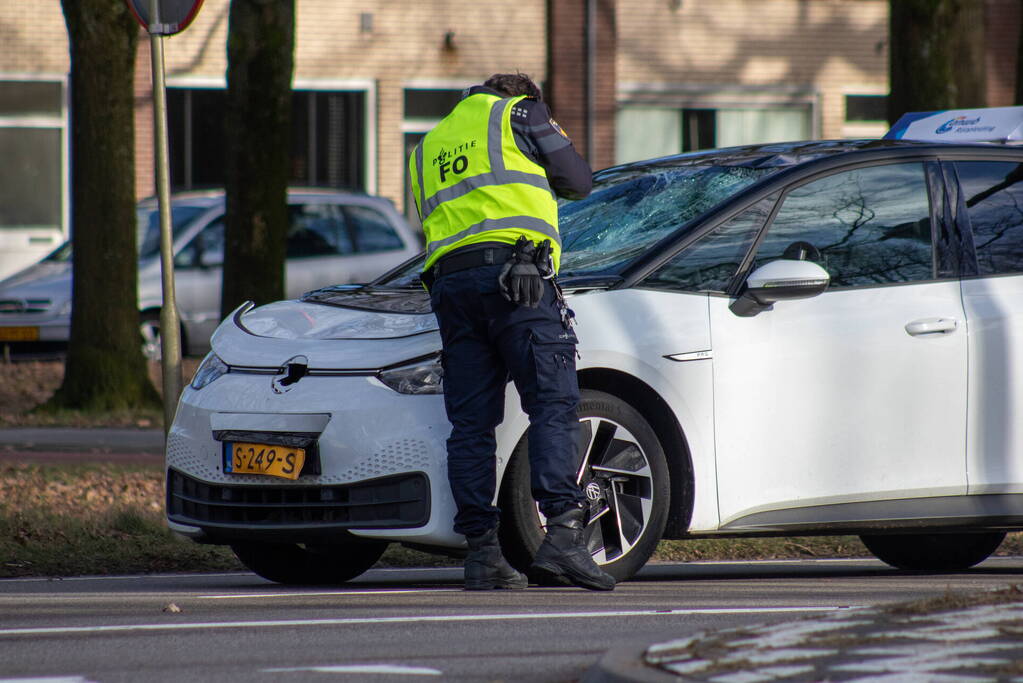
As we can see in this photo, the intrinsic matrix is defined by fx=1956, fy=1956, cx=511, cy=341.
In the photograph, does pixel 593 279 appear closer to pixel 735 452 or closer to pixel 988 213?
pixel 735 452

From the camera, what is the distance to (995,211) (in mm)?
7449

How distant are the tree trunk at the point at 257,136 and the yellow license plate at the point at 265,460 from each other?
611 centimetres

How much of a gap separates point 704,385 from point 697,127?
19780 mm

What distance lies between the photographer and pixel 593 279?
673cm

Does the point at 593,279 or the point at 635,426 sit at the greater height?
the point at 593,279

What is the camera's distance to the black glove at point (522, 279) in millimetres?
6316

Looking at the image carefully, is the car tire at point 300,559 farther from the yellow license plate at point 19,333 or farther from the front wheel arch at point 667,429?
the yellow license plate at point 19,333

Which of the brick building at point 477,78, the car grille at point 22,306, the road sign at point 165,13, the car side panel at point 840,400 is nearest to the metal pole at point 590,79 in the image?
the brick building at point 477,78


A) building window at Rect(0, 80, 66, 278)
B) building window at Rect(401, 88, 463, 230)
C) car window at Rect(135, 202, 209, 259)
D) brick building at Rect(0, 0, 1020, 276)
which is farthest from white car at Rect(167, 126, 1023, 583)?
building window at Rect(401, 88, 463, 230)

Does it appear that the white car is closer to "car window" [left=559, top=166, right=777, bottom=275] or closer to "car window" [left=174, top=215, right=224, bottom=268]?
"car window" [left=559, top=166, right=777, bottom=275]

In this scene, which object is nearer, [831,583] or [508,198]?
[508,198]

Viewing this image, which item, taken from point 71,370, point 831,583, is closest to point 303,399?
point 831,583

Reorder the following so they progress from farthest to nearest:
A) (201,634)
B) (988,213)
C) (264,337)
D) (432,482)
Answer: (988,213) → (264,337) → (432,482) → (201,634)

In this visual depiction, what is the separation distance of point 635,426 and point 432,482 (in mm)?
728
